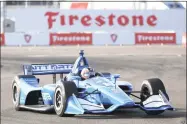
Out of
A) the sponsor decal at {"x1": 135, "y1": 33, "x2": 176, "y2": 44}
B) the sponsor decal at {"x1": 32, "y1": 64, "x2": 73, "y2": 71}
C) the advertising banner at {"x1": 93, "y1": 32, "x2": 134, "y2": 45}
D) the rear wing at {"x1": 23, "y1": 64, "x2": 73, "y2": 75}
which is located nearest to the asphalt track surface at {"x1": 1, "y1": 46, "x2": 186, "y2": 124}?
the rear wing at {"x1": 23, "y1": 64, "x2": 73, "y2": 75}

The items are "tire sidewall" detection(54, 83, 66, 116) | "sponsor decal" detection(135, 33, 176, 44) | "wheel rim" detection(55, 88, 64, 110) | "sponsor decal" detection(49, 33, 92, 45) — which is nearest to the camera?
"tire sidewall" detection(54, 83, 66, 116)

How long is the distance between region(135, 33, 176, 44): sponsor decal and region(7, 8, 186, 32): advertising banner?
34.9 feet

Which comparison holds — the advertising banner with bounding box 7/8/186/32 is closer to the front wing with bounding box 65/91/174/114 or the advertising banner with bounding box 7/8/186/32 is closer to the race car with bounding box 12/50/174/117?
the race car with bounding box 12/50/174/117

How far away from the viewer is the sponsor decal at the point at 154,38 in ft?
143

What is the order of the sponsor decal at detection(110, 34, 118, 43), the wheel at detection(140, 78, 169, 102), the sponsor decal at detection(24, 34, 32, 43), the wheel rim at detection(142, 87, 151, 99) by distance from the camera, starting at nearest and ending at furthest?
the wheel at detection(140, 78, 169, 102) < the wheel rim at detection(142, 87, 151, 99) < the sponsor decal at detection(24, 34, 32, 43) < the sponsor decal at detection(110, 34, 118, 43)

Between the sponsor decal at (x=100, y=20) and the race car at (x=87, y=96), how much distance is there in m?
41.5

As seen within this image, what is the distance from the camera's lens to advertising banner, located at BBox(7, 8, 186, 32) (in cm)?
5312

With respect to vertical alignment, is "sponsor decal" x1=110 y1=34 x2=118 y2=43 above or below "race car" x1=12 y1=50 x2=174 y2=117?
above

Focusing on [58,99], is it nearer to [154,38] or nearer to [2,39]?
[2,39]

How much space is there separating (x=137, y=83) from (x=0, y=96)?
16.3 ft

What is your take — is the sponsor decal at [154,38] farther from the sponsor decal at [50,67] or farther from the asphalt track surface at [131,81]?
the sponsor decal at [50,67]

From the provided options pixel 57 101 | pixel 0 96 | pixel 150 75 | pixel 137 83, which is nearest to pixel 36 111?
pixel 57 101

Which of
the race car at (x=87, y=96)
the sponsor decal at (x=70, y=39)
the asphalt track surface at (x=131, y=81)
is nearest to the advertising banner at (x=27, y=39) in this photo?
the sponsor decal at (x=70, y=39)

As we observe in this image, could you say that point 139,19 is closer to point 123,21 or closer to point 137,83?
point 123,21
